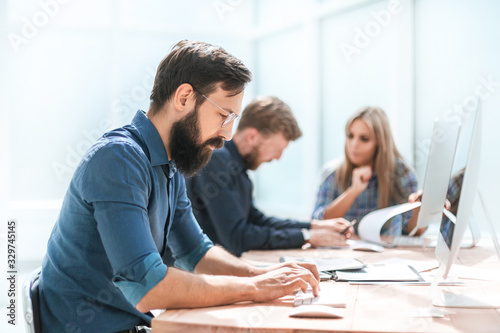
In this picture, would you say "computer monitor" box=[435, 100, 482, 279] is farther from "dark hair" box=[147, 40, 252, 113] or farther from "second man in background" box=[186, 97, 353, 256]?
"second man in background" box=[186, 97, 353, 256]

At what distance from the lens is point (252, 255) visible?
2117 mm

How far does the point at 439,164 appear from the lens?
1.81 meters

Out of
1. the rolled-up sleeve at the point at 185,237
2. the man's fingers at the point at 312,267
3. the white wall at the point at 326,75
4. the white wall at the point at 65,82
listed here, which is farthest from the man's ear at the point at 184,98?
the white wall at the point at 65,82

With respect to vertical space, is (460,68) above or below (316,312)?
above

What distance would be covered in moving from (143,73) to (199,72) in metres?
3.51

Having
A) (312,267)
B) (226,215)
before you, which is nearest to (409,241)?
(226,215)

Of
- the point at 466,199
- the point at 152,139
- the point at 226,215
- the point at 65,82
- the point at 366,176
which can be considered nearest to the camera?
the point at 466,199

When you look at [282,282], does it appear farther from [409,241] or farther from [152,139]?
[409,241]

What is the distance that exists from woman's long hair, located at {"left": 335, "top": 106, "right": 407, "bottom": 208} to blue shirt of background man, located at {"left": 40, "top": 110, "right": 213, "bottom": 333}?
5.95 ft

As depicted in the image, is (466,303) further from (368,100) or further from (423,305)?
(368,100)

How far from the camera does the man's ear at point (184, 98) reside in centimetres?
142

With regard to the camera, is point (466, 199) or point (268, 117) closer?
point (466, 199)

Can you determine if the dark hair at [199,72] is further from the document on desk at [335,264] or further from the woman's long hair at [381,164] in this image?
the woman's long hair at [381,164]

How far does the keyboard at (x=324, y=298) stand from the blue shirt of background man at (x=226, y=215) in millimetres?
845
